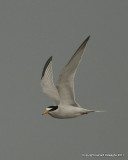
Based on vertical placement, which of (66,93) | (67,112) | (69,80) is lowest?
(67,112)

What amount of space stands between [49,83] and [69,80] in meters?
0.95

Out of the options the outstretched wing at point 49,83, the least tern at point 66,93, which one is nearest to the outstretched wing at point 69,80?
the least tern at point 66,93

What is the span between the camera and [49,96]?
1373 centimetres

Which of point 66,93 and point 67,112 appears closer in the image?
point 67,112

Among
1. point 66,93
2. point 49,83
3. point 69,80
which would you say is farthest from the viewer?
point 49,83

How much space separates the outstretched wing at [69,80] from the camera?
12844mm

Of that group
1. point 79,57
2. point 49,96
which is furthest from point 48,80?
point 79,57

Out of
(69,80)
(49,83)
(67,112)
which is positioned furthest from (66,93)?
(49,83)

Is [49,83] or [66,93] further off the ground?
[49,83]

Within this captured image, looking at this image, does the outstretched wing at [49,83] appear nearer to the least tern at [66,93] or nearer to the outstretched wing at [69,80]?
Result: the least tern at [66,93]

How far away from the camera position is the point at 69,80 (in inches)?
523

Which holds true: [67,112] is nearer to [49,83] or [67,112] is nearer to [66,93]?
[66,93]

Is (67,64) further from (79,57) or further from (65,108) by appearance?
(65,108)

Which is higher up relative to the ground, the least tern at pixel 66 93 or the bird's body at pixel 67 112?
the least tern at pixel 66 93
